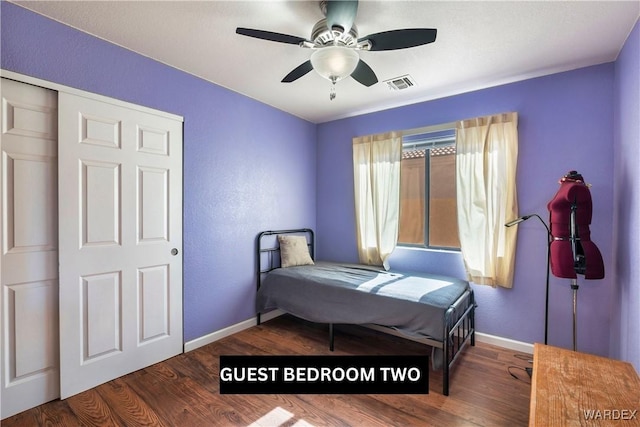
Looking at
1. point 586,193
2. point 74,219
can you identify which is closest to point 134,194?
point 74,219

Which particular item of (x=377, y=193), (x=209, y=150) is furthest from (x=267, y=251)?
(x=377, y=193)

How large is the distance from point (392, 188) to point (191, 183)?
84.7 inches

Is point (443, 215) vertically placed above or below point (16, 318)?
above

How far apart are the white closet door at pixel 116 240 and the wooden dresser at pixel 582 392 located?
2.53m

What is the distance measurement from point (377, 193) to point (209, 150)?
1.92 m

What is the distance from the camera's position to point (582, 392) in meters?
1.19

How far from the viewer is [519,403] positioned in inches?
72.9

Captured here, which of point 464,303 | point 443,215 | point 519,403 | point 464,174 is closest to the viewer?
point 519,403

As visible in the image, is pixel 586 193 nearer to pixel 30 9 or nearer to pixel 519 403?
pixel 519 403

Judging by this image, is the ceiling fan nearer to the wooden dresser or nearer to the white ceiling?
the white ceiling

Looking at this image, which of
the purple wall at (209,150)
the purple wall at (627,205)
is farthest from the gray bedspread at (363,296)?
the purple wall at (627,205)

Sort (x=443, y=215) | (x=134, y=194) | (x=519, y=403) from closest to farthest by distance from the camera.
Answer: (x=519, y=403) → (x=134, y=194) → (x=443, y=215)

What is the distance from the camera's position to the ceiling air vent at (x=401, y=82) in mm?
2582

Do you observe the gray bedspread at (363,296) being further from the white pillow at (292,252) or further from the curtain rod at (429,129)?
the curtain rod at (429,129)
